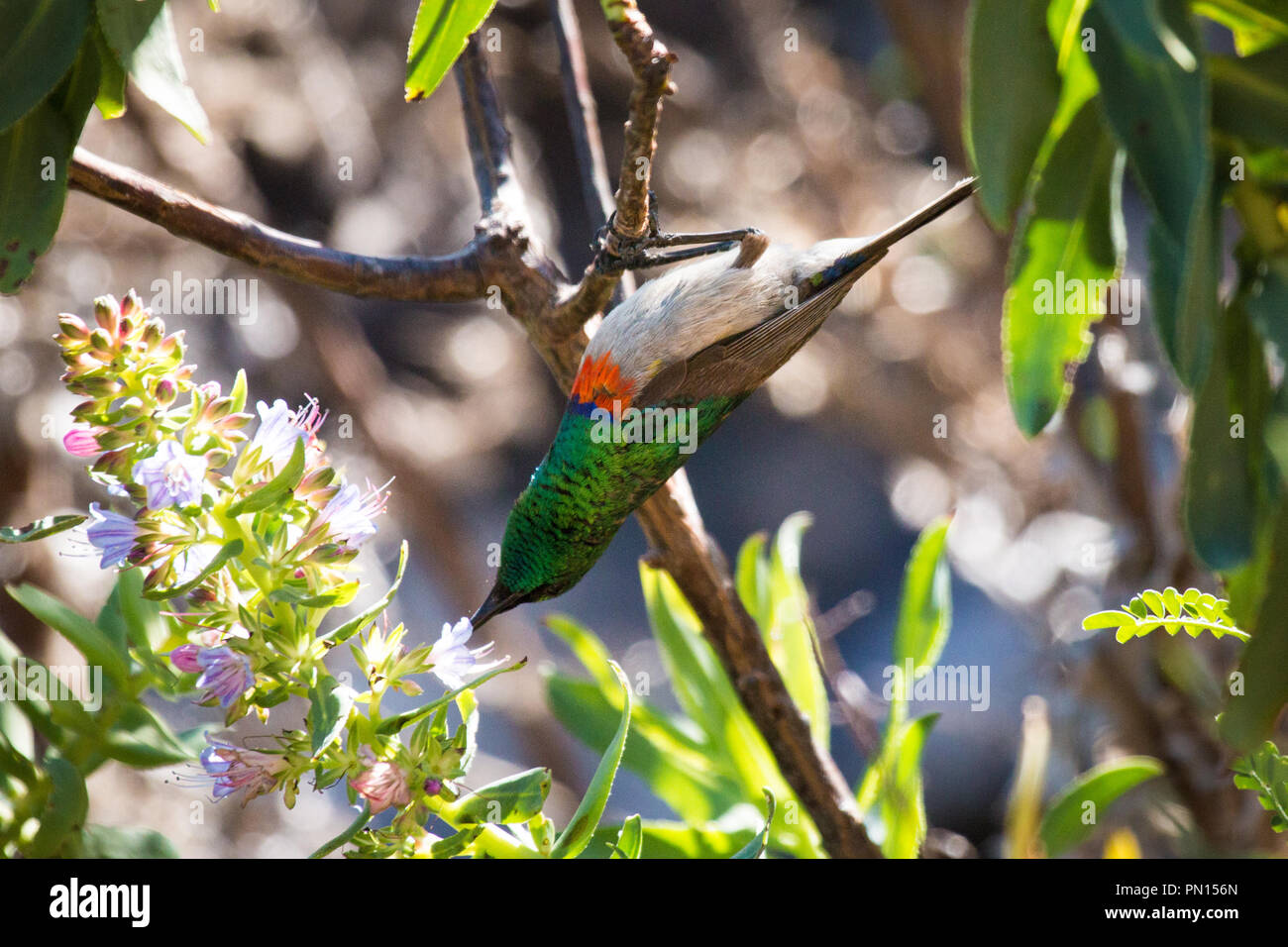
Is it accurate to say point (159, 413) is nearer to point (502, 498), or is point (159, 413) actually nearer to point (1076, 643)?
point (1076, 643)

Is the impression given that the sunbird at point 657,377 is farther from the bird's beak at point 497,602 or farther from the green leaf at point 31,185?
the green leaf at point 31,185

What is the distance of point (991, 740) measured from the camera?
3.47 metres

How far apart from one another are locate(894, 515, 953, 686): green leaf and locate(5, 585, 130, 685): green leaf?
1091mm

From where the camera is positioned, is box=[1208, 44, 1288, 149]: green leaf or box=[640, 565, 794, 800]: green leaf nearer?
box=[1208, 44, 1288, 149]: green leaf

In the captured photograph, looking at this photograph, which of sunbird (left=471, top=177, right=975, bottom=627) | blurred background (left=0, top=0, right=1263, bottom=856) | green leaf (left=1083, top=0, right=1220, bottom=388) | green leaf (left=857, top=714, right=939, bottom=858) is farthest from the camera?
blurred background (left=0, top=0, right=1263, bottom=856)

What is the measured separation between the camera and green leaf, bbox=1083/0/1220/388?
0.72 meters

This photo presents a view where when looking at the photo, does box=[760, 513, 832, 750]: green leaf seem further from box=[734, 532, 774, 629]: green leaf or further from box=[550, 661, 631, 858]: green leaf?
box=[550, 661, 631, 858]: green leaf

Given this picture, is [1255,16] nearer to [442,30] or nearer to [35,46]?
[442,30]

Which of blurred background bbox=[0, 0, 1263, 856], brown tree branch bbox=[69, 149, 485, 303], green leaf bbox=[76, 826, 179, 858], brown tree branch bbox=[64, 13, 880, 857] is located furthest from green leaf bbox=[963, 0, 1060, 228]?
blurred background bbox=[0, 0, 1263, 856]

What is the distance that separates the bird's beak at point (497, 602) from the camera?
4.58 ft

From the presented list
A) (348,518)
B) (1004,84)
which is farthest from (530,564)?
(1004,84)

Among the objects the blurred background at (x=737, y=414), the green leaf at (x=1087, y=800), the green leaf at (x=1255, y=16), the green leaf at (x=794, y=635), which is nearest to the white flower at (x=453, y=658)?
the green leaf at (x=794, y=635)

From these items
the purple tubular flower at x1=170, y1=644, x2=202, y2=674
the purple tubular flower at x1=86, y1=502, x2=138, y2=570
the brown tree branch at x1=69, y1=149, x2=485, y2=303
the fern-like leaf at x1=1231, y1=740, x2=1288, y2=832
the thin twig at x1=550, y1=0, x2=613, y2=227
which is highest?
the thin twig at x1=550, y1=0, x2=613, y2=227

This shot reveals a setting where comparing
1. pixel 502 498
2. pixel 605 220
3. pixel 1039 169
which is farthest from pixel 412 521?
pixel 1039 169
